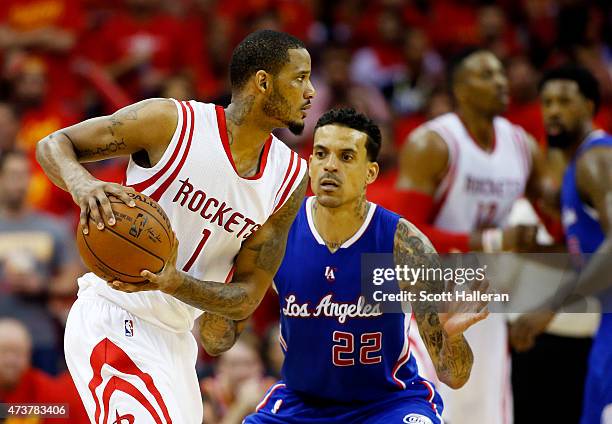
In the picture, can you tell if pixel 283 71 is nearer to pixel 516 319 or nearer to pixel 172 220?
pixel 172 220

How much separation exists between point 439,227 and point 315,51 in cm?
452

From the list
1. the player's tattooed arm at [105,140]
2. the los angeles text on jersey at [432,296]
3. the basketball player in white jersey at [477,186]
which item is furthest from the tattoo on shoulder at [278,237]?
the basketball player in white jersey at [477,186]

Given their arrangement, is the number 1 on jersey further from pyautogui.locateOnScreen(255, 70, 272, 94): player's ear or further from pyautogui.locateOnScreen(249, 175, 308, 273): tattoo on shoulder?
pyautogui.locateOnScreen(255, 70, 272, 94): player's ear

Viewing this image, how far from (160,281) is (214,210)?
562 mm

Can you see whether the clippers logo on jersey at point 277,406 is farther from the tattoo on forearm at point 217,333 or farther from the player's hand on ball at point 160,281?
the player's hand on ball at point 160,281

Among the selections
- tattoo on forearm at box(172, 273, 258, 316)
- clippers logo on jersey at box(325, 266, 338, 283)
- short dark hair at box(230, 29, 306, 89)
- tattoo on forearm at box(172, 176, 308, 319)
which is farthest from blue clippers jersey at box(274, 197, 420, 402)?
short dark hair at box(230, 29, 306, 89)

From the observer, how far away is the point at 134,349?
4.14 meters

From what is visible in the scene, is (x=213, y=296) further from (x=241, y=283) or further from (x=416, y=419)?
(x=416, y=419)

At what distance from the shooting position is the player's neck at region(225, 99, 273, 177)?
14.3 ft

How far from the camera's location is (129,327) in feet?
13.8

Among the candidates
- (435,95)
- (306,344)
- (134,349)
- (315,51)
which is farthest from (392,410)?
(315,51)

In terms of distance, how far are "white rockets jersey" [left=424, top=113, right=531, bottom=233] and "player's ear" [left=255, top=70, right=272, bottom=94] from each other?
2.41 metres

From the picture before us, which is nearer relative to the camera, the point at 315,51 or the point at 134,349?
the point at 134,349

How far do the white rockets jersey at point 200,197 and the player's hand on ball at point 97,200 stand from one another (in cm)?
43
